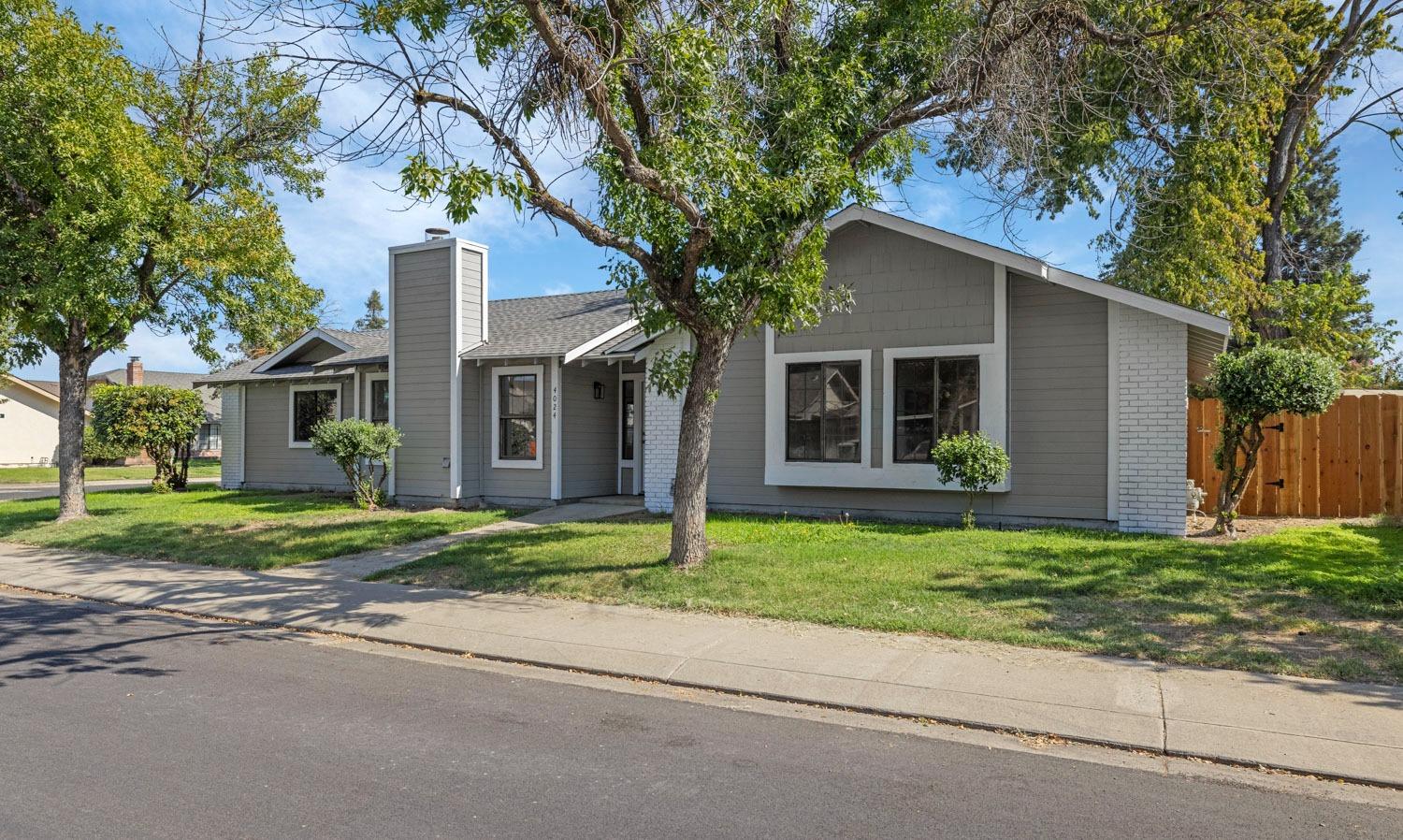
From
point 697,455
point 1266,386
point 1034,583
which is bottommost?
point 1034,583

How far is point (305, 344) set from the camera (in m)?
21.9

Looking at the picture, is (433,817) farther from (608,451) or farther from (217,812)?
(608,451)

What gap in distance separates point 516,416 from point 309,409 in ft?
22.0

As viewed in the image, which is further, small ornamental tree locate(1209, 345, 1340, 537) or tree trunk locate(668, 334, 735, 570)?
small ornamental tree locate(1209, 345, 1340, 537)

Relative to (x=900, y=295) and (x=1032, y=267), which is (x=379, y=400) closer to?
(x=900, y=295)

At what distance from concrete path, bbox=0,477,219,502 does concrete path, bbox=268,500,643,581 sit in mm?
15456

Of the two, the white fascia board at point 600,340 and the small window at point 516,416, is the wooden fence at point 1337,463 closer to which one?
the white fascia board at point 600,340

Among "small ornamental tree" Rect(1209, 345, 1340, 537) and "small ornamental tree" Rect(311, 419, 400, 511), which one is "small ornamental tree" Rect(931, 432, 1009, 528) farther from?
"small ornamental tree" Rect(311, 419, 400, 511)

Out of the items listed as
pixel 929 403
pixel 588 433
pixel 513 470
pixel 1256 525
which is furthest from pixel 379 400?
pixel 1256 525

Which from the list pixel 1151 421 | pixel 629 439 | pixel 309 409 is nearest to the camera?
pixel 1151 421

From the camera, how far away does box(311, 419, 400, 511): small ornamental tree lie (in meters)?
16.5

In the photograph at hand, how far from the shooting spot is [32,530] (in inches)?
608

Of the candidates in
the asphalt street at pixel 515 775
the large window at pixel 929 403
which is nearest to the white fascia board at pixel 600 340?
the large window at pixel 929 403

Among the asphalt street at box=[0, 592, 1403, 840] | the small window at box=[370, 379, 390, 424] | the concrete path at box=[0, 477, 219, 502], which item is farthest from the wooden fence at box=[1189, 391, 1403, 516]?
the concrete path at box=[0, 477, 219, 502]
